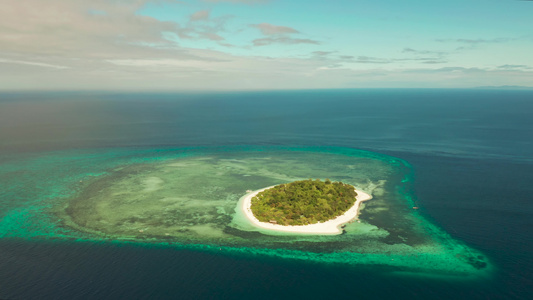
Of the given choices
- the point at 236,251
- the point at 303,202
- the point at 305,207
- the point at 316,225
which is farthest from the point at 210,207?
the point at 316,225

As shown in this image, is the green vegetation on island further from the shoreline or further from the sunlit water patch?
the sunlit water patch

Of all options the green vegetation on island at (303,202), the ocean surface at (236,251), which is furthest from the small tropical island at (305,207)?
the ocean surface at (236,251)

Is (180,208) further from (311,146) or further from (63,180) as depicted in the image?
(311,146)

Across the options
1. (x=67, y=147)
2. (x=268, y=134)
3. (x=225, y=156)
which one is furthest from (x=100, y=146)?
(x=268, y=134)

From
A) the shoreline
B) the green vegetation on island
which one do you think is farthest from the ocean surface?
the green vegetation on island

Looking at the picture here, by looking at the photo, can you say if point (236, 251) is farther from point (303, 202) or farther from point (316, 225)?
point (303, 202)
